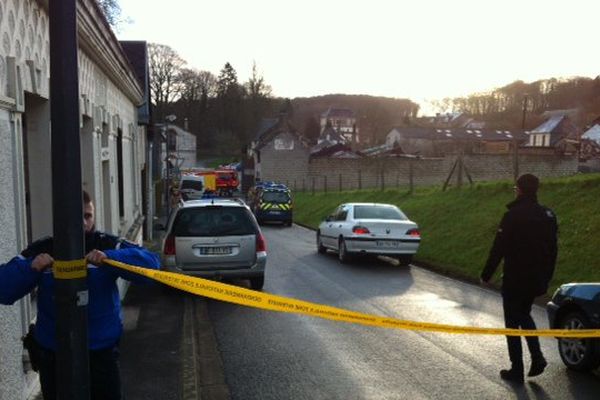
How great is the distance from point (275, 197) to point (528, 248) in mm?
23824

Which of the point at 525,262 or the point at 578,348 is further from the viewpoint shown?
the point at 578,348

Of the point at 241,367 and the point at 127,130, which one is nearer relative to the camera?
the point at 241,367

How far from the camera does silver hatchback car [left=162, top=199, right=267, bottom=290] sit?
10.1 m

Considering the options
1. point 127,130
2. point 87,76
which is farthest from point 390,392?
point 127,130

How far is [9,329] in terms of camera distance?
4102mm

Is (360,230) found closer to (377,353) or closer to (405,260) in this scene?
(405,260)

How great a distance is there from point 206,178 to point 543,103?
245 feet

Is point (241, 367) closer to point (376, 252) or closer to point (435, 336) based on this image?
point (435, 336)

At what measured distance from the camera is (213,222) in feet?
33.7

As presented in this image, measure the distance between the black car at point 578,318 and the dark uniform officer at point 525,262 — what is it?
1.50 feet

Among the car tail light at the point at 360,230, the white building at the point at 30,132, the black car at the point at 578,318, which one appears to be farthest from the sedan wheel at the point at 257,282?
the black car at the point at 578,318

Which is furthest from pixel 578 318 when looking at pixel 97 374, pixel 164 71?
pixel 164 71

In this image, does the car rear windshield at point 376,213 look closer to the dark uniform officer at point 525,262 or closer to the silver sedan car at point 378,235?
the silver sedan car at point 378,235

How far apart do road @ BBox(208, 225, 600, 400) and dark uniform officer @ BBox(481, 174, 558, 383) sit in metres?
0.31
